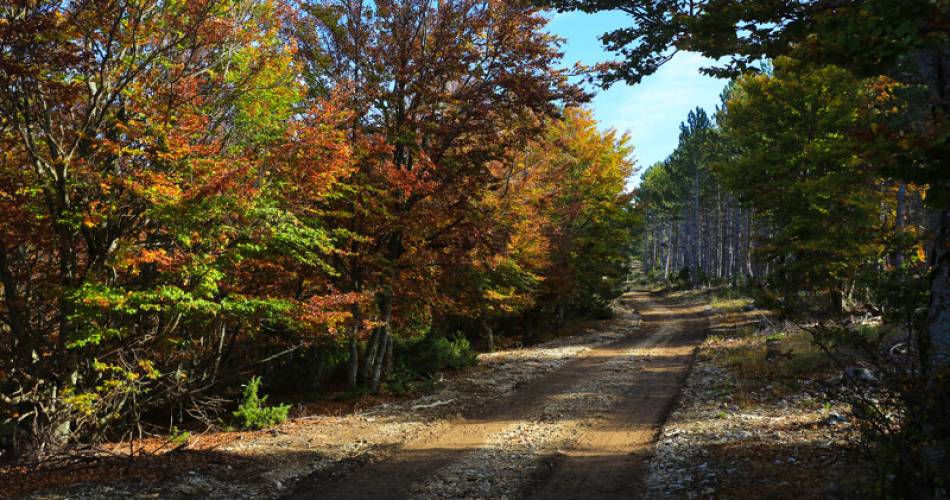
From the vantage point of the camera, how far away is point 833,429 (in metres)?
8.71

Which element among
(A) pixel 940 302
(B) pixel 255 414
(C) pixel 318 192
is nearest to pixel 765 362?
(A) pixel 940 302

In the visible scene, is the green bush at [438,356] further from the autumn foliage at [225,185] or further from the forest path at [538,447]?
the forest path at [538,447]

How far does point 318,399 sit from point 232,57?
29.4 ft

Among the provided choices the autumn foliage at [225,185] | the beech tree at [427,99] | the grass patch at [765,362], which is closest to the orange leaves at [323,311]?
the autumn foliage at [225,185]

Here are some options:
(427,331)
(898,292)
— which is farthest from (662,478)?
(427,331)

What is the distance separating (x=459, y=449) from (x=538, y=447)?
1.38 metres

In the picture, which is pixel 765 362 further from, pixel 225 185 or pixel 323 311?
pixel 225 185

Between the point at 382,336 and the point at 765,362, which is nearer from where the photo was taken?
the point at 765,362

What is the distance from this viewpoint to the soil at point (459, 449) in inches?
298

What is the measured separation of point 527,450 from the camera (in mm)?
9336

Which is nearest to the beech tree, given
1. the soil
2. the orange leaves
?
the orange leaves

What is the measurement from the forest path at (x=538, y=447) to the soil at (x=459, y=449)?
20 millimetres

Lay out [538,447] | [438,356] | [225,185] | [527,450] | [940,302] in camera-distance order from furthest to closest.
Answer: [438,356] < [538,447] < [527,450] < [225,185] < [940,302]

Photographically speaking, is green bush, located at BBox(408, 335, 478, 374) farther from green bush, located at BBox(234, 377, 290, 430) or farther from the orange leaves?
green bush, located at BBox(234, 377, 290, 430)
